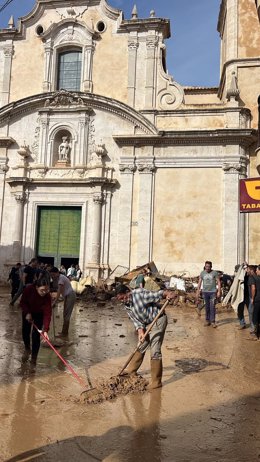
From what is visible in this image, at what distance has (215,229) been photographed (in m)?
17.7

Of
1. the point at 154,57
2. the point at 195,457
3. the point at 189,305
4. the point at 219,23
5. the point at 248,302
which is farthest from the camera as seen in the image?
the point at 219,23

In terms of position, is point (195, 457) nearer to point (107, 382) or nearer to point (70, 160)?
point (107, 382)

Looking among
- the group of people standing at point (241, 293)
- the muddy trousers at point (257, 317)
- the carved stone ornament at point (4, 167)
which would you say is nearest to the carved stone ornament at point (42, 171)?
the carved stone ornament at point (4, 167)

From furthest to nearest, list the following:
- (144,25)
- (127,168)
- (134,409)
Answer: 1. (144,25)
2. (127,168)
3. (134,409)

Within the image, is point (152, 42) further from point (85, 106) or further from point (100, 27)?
point (85, 106)

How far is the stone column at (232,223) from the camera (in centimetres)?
1728

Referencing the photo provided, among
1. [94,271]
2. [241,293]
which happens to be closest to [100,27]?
[94,271]

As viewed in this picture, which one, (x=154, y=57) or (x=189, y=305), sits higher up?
(x=154, y=57)

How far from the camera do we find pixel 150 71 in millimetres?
19516

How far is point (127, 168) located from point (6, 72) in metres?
8.37

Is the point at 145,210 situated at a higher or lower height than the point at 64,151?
lower

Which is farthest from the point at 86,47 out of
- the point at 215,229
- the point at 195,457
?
the point at 195,457

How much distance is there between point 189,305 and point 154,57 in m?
12.2

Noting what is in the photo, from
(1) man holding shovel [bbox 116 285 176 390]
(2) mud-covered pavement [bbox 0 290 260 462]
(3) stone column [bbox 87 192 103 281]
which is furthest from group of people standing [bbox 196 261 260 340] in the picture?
(3) stone column [bbox 87 192 103 281]
